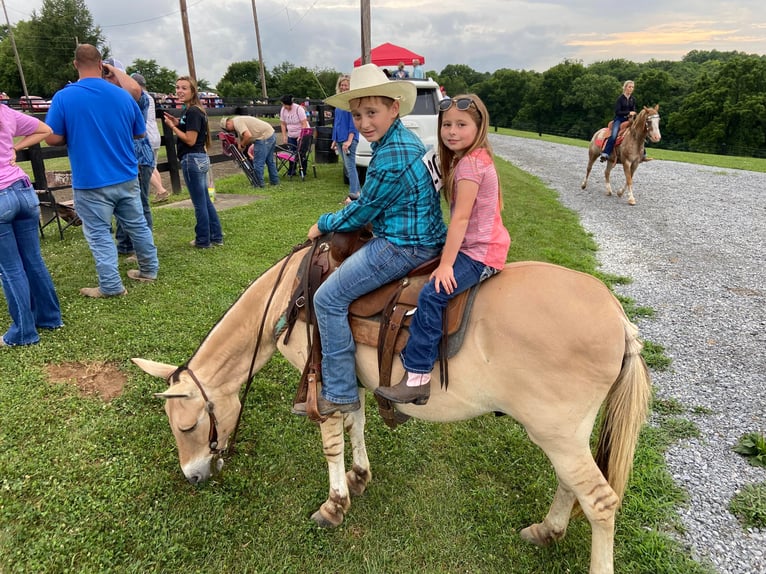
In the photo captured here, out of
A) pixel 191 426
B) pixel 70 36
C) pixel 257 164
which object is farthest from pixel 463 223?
pixel 70 36

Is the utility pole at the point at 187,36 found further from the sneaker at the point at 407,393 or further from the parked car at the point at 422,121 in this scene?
the sneaker at the point at 407,393

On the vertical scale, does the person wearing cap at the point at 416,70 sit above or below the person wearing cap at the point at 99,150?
above

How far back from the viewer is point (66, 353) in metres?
4.25

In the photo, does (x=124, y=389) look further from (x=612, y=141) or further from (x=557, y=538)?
(x=612, y=141)

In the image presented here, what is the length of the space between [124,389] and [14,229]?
194cm

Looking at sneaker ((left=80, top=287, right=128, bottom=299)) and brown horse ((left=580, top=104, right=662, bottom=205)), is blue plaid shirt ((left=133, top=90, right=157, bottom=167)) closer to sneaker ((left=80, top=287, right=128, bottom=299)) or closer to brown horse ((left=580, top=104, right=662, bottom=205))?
sneaker ((left=80, top=287, right=128, bottom=299))

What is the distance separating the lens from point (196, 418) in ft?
8.88

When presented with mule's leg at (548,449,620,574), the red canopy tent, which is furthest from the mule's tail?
the red canopy tent

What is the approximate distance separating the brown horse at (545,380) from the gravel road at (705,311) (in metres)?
0.98

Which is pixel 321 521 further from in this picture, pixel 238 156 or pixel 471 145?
pixel 238 156

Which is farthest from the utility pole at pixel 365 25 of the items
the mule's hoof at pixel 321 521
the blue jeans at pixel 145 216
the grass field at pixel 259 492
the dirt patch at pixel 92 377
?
the mule's hoof at pixel 321 521

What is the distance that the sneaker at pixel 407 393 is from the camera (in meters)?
2.36

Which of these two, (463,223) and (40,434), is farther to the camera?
(40,434)

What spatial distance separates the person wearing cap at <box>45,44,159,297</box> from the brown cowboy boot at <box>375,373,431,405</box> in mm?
4410
